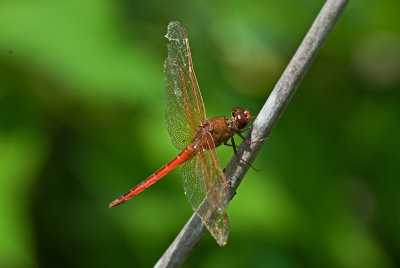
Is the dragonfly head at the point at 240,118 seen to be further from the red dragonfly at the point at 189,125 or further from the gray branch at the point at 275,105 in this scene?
the gray branch at the point at 275,105

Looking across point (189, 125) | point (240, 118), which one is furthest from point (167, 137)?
point (240, 118)

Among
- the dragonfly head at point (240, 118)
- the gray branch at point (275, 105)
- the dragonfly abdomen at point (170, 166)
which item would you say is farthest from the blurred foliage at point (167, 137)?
the gray branch at point (275, 105)

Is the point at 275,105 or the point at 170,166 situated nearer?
the point at 275,105

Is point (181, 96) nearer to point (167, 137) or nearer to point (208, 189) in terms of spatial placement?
point (167, 137)

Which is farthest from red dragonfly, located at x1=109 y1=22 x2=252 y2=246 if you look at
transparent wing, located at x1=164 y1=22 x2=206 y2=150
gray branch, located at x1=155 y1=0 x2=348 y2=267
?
gray branch, located at x1=155 y1=0 x2=348 y2=267

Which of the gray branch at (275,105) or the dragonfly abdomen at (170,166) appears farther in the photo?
the dragonfly abdomen at (170,166)

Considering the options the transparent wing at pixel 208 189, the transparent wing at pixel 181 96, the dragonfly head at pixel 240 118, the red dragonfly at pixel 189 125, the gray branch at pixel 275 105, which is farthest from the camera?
the transparent wing at pixel 181 96
